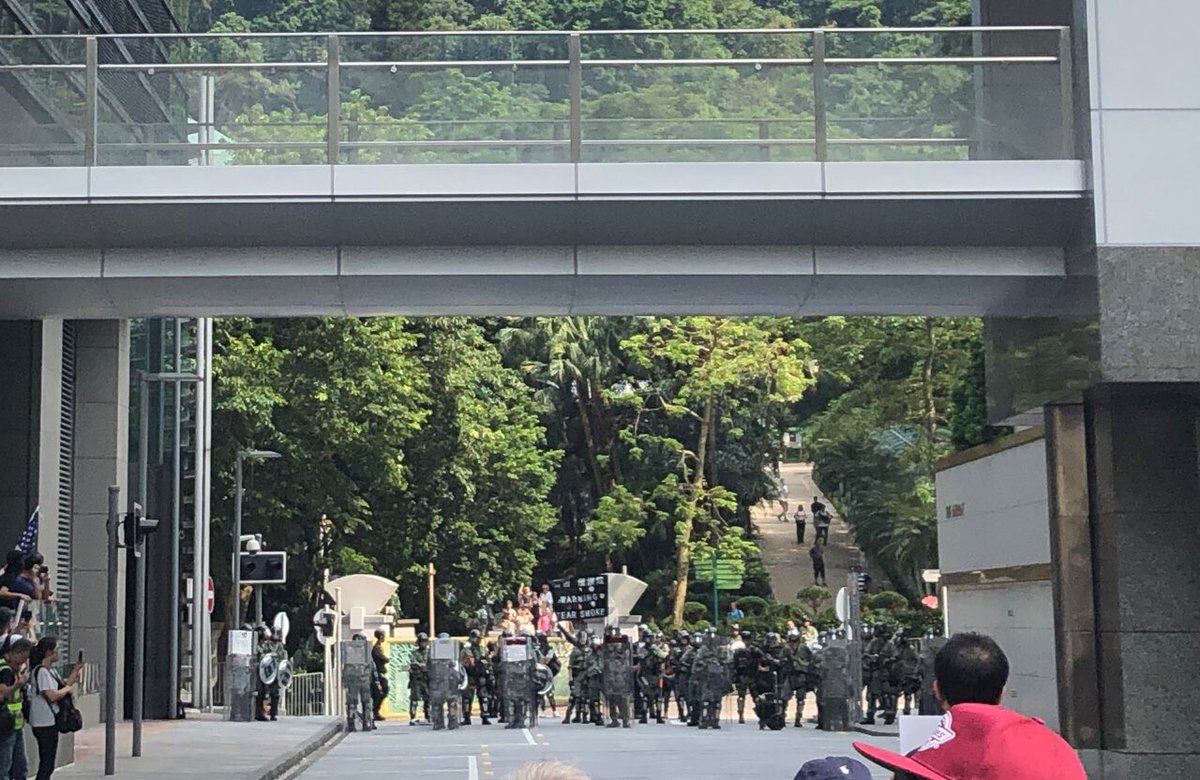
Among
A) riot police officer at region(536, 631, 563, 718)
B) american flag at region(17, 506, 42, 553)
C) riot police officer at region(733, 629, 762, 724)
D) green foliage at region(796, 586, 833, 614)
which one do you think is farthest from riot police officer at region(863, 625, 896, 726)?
green foliage at region(796, 586, 833, 614)

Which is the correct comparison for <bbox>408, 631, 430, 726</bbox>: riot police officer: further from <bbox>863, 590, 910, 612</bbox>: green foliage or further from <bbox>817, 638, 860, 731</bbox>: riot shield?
<bbox>863, 590, 910, 612</bbox>: green foliage

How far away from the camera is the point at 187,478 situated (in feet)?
117

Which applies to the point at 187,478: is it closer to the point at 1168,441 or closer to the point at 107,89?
the point at 107,89

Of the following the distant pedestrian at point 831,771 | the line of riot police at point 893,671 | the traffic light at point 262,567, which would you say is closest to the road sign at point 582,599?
the line of riot police at point 893,671

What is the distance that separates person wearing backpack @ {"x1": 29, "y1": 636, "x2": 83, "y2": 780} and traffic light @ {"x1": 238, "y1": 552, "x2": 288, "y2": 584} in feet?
58.6

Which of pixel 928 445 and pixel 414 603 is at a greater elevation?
pixel 928 445

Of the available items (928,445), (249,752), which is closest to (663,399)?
(928,445)

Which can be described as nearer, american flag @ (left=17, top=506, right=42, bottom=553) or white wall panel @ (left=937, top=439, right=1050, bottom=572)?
american flag @ (left=17, top=506, right=42, bottom=553)

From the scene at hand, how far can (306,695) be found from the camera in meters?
41.6

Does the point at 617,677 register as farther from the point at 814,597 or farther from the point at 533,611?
the point at 814,597

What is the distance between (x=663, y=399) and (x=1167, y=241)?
45.9m

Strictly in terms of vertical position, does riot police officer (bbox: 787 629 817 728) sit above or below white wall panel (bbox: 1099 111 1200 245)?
below

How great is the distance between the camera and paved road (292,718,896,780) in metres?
21.9

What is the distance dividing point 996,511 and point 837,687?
24.3 feet
